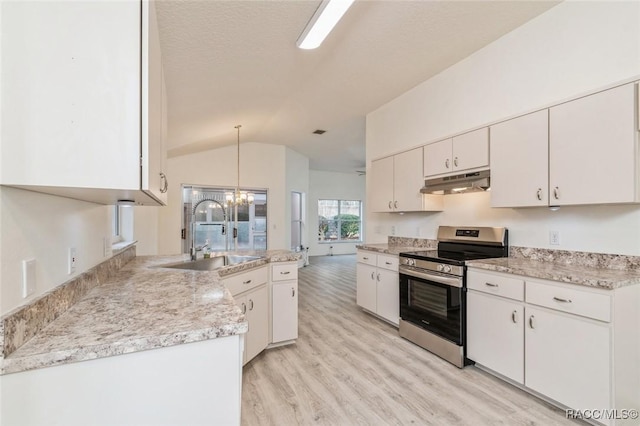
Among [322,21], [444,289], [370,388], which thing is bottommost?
[370,388]

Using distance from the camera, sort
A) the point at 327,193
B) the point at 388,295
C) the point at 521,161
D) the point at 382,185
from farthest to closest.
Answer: the point at 327,193 < the point at 382,185 < the point at 388,295 < the point at 521,161

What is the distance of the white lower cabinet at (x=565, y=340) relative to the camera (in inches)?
67.2

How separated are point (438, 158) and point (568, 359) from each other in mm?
2023

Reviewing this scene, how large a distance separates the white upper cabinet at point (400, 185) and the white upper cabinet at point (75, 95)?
296 centimetres

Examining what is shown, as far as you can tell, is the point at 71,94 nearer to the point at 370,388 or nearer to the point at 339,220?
the point at 370,388

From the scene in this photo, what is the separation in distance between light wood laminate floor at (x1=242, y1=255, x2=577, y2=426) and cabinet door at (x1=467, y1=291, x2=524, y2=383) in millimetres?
151

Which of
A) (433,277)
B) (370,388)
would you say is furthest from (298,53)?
(370,388)

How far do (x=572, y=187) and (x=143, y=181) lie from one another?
2645mm

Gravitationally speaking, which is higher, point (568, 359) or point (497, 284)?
point (497, 284)

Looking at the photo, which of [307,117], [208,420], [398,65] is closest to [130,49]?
[208,420]

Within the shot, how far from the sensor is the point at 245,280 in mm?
2436

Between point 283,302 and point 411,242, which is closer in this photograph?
point 283,302

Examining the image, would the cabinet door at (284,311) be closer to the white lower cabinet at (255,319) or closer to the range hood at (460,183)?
the white lower cabinet at (255,319)

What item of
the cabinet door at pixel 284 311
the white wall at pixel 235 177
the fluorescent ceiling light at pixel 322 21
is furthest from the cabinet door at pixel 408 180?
the white wall at pixel 235 177
